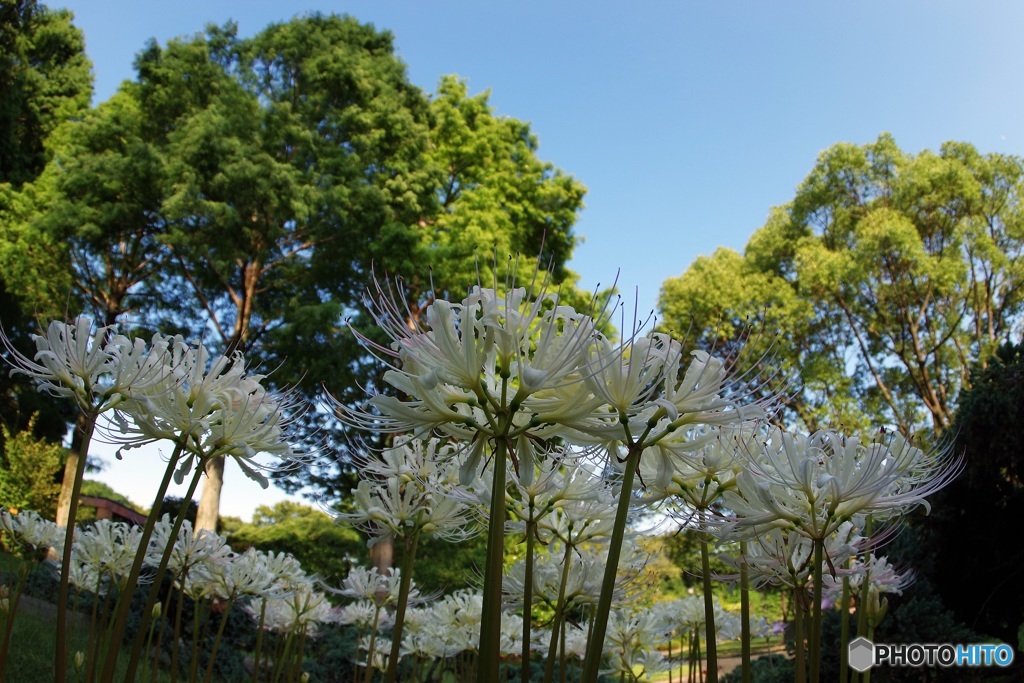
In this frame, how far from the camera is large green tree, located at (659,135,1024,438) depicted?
17219 millimetres

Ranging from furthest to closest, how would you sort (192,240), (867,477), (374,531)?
(192,240), (374,531), (867,477)

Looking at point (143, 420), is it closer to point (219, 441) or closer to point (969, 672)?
point (219, 441)

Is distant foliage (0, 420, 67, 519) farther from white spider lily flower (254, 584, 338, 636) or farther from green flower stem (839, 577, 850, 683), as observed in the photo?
green flower stem (839, 577, 850, 683)

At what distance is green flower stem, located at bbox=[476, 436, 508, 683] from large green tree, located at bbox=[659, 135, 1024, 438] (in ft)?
50.7

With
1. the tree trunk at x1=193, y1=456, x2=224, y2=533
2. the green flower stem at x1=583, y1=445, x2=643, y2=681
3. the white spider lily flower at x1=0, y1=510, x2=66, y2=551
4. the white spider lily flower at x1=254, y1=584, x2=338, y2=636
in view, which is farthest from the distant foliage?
the green flower stem at x1=583, y1=445, x2=643, y2=681

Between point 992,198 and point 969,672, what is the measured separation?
1599cm

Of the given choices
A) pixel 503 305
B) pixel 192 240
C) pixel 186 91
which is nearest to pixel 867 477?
pixel 503 305

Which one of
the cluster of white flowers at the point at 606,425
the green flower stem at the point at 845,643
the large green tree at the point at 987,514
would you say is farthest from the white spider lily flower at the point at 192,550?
the large green tree at the point at 987,514

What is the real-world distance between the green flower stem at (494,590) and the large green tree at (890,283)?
608 inches

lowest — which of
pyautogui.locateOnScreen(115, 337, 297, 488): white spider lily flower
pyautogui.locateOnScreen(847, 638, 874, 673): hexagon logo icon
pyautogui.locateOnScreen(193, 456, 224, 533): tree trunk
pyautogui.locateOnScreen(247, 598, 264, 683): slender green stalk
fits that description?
pyautogui.locateOnScreen(247, 598, 264, 683): slender green stalk

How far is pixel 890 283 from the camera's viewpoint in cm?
1792

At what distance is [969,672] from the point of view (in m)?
5.48

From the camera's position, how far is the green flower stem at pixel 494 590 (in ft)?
4.52

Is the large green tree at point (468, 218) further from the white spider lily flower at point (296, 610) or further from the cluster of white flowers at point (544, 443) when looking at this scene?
the cluster of white flowers at point (544, 443)
